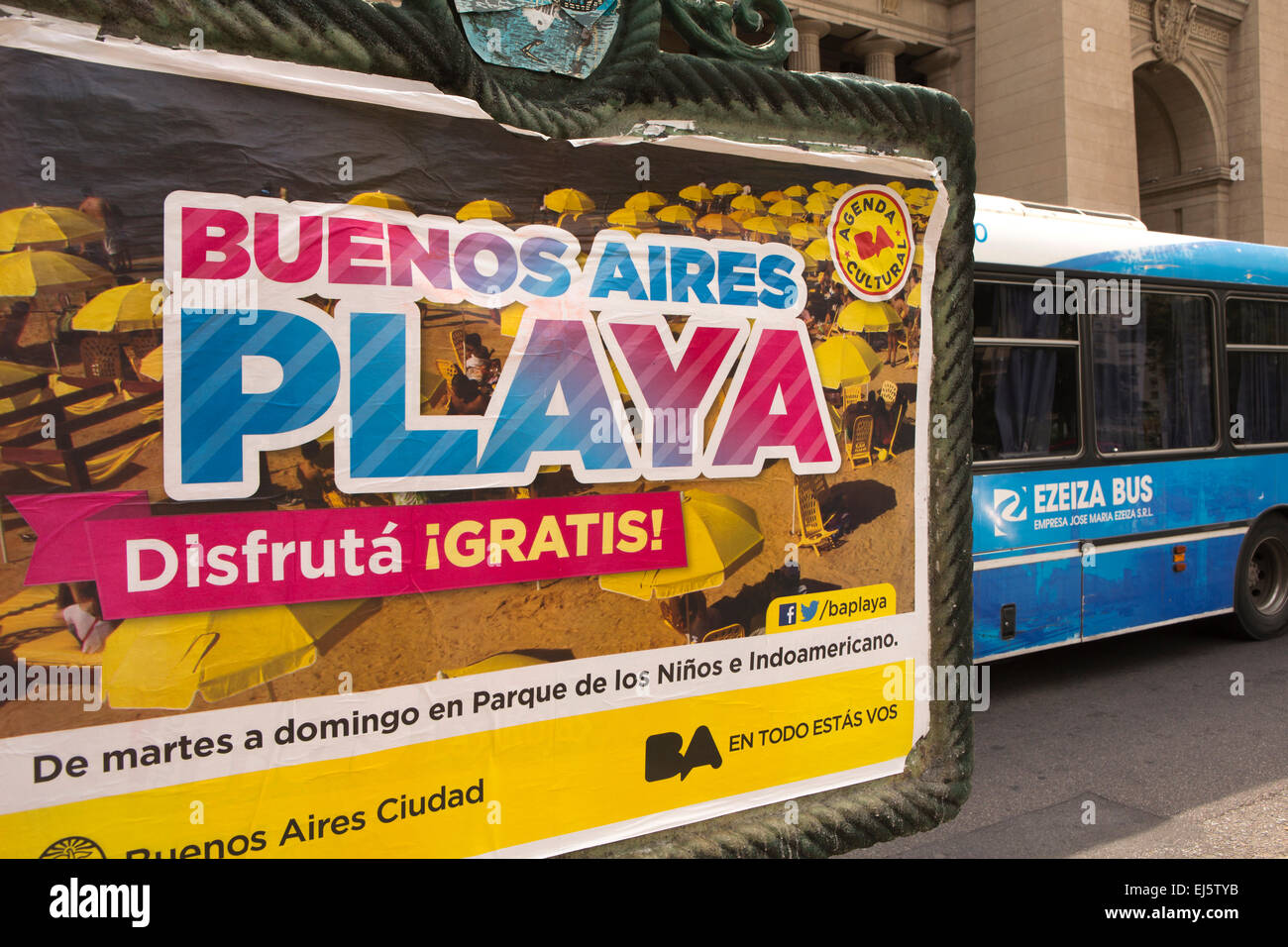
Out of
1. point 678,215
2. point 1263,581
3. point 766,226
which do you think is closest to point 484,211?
point 678,215

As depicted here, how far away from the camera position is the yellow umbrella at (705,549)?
209cm

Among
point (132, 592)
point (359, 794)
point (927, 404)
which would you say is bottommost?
point (359, 794)

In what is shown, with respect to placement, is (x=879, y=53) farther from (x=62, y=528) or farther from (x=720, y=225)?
(x=62, y=528)

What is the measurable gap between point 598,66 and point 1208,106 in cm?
2796

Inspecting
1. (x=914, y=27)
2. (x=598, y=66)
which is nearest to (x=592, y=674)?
(x=598, y=66)

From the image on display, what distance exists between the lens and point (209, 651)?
168cm

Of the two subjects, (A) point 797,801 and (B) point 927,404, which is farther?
(B) point 927,404

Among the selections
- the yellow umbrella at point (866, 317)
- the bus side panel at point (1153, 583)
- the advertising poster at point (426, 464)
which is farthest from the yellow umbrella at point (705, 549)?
the bus side panel at point (1153, 583)

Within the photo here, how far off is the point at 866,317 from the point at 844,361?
0.46 feet

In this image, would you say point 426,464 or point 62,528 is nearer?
point 62,528

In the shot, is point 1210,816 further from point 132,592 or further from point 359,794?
point 132,592

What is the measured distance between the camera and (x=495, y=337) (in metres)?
1.92

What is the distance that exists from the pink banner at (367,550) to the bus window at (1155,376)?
5.76 meters

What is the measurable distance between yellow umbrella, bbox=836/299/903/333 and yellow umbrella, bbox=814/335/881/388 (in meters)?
0.03
